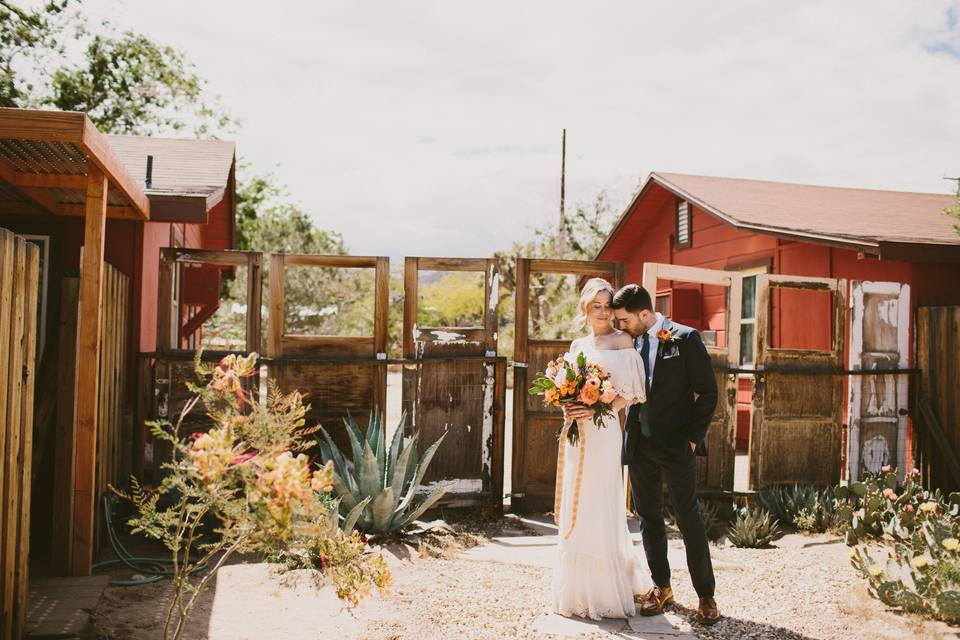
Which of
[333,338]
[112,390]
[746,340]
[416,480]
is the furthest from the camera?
[746,340]

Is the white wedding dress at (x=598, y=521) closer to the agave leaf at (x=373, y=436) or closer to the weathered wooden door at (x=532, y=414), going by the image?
the agave leaf at (x=373, y=436)

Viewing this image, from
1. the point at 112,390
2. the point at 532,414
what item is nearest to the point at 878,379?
the point at 532,414

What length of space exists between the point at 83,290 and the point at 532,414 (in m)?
4.06

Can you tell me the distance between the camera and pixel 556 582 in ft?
14.8

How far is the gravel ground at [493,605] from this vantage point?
415cm

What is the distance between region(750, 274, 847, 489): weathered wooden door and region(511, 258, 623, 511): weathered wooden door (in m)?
1.62

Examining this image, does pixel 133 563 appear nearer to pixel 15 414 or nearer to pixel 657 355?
pixel 15 414

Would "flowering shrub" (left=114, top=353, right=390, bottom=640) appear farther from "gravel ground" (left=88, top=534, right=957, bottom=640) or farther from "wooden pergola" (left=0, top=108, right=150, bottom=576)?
"wooden pergola" (left=0, top=108, right=150, bottom=576)

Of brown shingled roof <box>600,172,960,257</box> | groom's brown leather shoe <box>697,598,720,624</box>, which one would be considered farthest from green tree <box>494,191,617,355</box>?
groom's brown leather shoe <box>697,598,720,624</box>

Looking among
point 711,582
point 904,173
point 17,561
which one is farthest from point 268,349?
point 904,173

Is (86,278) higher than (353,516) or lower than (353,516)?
higher

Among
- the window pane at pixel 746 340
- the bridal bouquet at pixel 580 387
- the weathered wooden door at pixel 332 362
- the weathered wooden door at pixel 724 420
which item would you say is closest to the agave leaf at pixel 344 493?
the weathered wooden door at pixel 332 362

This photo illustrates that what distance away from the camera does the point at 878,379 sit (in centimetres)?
757

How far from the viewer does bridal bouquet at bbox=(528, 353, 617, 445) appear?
4.24 m
